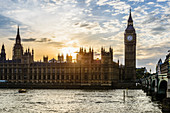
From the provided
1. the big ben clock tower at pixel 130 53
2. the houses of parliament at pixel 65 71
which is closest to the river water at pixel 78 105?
the houses of parliament at pixel 65 71

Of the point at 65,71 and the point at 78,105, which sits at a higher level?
the point at 65,71

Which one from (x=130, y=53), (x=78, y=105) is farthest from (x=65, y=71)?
(x=78, y=105)

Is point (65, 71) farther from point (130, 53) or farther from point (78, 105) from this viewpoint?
point (78, 105)

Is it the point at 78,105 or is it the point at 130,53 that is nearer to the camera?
the point at 78,105

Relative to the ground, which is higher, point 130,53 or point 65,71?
point 130,53

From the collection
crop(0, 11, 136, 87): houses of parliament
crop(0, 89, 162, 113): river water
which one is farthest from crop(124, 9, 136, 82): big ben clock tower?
crop(0, 89, 162, 113): river water

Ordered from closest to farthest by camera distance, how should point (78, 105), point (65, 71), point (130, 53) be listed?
point (78, 105)
point (65, 71)
point (130, 53)

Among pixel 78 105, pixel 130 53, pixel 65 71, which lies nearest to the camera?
pixel 78 105

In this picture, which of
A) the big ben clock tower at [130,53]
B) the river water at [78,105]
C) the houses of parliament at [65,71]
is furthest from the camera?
the big ben clock tower at [130,53]

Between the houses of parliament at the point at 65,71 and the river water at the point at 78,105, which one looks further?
the houses of parliament at the point at 65,71

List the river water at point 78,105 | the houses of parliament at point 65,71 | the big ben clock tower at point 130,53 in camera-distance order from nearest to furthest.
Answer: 1. the river water at point 78,105
2. the houses of parliament at point 65,71
3. the big ben clock tower at point 130,53

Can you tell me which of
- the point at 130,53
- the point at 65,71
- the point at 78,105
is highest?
the point at 130,53

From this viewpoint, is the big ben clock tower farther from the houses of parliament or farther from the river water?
the river water

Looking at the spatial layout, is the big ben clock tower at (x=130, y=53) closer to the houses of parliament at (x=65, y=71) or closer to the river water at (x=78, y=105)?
the houses of parliament at (x=65, y=71)
